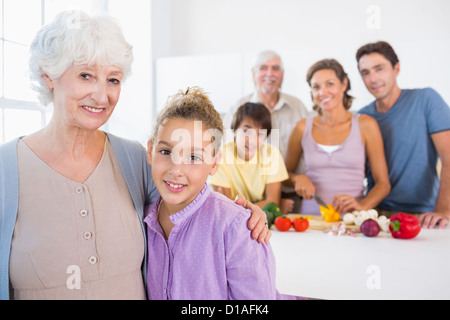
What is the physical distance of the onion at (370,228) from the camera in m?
1.60

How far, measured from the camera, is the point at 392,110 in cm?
229

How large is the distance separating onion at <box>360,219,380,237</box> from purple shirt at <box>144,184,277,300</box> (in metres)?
0.72

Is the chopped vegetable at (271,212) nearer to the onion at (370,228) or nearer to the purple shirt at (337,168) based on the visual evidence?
the onion at (370,228)

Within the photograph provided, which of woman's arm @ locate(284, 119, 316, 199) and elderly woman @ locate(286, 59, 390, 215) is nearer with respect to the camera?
elderly woman @ locate(286, 59, 390, 215)

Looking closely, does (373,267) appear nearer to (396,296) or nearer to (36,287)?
(396,296)

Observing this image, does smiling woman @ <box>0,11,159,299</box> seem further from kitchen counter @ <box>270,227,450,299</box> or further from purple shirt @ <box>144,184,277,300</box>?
kitchen counter @ <box>270,227,450,299</box>

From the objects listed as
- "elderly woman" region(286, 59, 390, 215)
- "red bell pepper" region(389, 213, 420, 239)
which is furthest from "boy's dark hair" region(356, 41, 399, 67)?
"red bell pepper" region(389, 213, 420, 239)

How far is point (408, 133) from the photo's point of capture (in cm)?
224

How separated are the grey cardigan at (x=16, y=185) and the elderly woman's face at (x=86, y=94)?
14 cm

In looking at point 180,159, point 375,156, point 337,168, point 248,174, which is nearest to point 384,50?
point 375,156

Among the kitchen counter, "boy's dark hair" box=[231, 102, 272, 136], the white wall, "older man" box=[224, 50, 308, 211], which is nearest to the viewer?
the kitchen counter

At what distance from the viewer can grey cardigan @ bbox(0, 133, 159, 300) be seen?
2.96 feet

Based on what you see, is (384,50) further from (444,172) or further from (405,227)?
(405,227)

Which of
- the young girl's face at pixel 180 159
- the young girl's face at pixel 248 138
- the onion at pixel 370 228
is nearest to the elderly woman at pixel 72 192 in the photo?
the young girl's face at pixel 180 159
